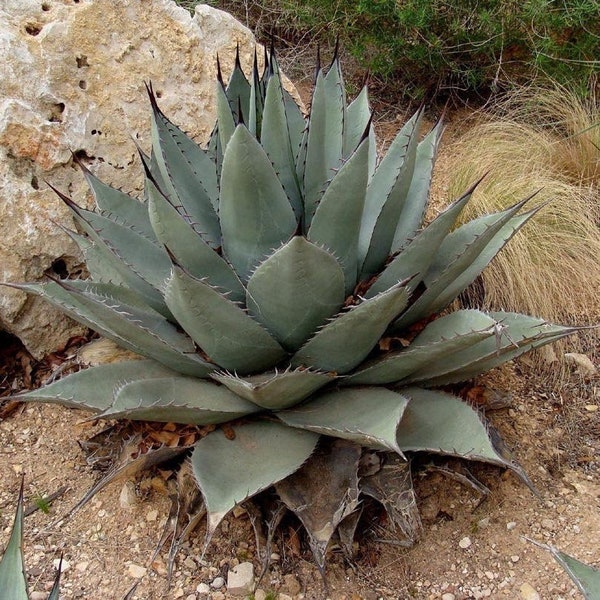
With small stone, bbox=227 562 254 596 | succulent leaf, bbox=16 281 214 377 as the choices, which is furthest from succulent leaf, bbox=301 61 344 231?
small stone, bbox=227 562 254 596

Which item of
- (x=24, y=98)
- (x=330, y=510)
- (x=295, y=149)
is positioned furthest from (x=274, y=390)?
(x=24, y=98)

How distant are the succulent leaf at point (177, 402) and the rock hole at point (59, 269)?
0.83 metres

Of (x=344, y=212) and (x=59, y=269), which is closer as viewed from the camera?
(x=344, y=212)

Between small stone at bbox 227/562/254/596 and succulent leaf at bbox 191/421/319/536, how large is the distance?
13.8 inches

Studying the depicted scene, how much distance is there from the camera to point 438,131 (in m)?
2.23

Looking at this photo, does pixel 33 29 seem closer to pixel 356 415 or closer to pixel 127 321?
pixel 127 321

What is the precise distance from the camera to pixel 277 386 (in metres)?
1.68

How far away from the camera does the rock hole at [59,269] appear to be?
2.48m

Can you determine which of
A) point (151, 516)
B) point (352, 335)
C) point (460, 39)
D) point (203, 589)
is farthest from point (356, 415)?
point (460, 39)

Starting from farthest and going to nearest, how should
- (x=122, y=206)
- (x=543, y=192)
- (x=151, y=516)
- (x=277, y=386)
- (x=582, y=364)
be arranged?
1. (x=543, y=192)
2. (x=582, y=364)
3. (x=122, y=206)
4. (x=151, y=516)
5. (x=277, y=386)

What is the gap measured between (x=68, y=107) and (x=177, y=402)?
1294 millimetres

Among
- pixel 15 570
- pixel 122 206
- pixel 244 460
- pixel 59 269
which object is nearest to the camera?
pixel 15 570

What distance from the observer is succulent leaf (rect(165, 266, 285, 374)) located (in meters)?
1.64

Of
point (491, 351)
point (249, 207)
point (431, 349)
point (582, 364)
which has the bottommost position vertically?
point (582, 364)
